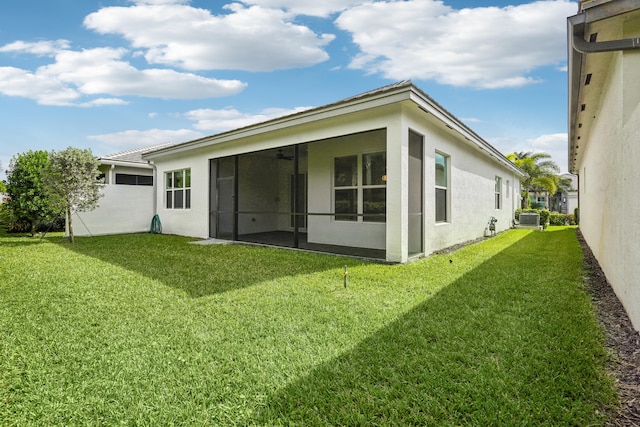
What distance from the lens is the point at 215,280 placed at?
510 cm

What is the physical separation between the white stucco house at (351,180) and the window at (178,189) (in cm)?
4

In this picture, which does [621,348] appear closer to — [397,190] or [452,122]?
[397,190]

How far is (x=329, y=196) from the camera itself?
9438 millimetres

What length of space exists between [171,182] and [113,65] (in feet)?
14.3

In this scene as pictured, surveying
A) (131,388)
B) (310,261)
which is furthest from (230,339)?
(310,261)

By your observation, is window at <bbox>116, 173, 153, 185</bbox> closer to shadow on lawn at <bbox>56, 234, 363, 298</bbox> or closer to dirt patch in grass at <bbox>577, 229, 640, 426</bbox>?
shadow on lawn at <bbox>56, 234, 363, 298</bbox>

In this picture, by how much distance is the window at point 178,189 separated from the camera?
12125 millimetres

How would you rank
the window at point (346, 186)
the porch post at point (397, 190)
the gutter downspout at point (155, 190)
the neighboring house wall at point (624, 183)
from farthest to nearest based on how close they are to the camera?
the gutter downspout at point (155, 190) → the window at point (346, 186) → the porch post at point (397, 190) → the neighboring house wall at point (624, 183)

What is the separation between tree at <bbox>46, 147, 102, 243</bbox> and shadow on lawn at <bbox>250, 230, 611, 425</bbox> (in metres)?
10.4

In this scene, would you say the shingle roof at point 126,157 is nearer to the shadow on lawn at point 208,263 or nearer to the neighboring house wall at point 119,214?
the neighboring house wall at point 119,214

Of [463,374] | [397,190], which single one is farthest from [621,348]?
[397,190]

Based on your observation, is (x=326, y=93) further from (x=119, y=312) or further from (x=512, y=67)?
(x=119, y=312)

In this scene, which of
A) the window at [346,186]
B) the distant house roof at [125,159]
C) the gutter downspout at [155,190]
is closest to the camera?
the window at [346,186]

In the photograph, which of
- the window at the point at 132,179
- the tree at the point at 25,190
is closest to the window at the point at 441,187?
the tree at the point at 25,190
